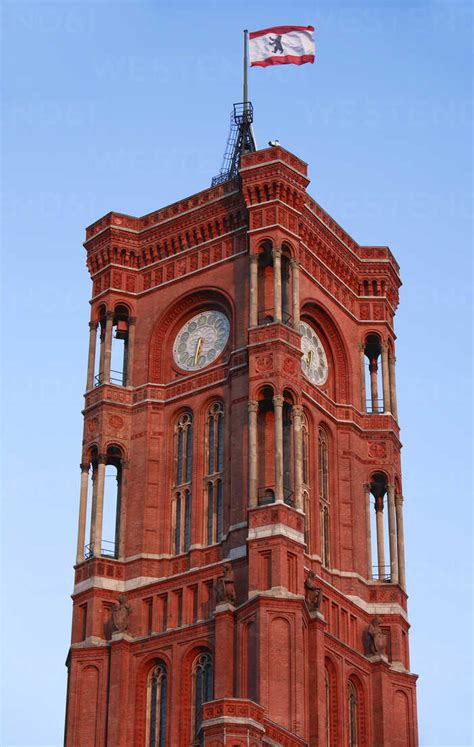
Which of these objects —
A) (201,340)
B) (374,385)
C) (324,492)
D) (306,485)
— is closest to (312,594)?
(306,485)

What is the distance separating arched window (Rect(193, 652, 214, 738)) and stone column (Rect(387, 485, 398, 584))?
917cm

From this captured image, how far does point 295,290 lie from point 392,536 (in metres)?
10.3

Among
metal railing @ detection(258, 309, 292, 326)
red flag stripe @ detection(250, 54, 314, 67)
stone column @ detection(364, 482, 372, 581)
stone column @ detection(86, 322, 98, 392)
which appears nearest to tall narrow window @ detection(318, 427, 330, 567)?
stone column @ detection(364, 482, 372, 581)

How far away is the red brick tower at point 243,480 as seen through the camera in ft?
199

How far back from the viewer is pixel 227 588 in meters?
60.8

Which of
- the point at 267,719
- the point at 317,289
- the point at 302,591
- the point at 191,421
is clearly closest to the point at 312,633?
the point at 302,591

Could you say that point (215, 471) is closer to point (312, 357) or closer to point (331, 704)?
point (312, 357)

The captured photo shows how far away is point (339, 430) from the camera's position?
69188 millimetres

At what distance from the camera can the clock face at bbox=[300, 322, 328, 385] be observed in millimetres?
68812

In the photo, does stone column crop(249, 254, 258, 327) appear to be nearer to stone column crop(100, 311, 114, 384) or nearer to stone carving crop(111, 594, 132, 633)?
stone column crop(100, 311, 114, 384)

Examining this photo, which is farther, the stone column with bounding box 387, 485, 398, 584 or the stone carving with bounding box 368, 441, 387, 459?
the stone carving with bounding box 368, 441, 387, 459

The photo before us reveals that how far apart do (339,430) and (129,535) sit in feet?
30.8

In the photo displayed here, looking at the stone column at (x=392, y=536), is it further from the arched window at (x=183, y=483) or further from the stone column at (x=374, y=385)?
the arched window at (x=183, y=483)

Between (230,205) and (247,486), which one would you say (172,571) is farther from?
(230,205)
